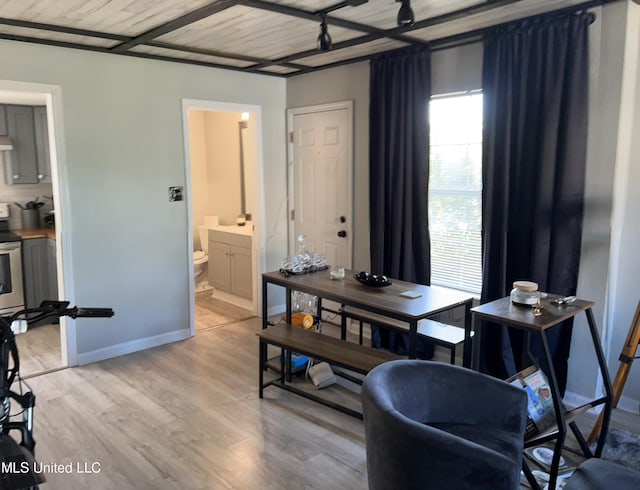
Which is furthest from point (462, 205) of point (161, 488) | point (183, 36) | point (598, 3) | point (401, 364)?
point (161, 488)

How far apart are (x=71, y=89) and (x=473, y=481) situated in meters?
3.73

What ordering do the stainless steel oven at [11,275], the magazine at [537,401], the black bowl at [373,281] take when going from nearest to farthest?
the magazine at [537,401]
the black bowl at [373,281]
the stainless steel oven at [11,275]

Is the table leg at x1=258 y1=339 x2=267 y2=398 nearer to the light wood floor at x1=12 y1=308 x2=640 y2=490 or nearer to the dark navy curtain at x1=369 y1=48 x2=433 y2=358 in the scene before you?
the light wood floor at x1=12 y1=308 x2=640 y2=490

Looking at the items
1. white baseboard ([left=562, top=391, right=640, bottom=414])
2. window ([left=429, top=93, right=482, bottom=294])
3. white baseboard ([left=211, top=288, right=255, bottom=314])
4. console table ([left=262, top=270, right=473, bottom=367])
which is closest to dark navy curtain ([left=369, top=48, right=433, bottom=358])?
window ([left=429, top=93, right=482, bottom=294])

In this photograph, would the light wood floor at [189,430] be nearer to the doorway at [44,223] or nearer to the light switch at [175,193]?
the doorway at [44,223]

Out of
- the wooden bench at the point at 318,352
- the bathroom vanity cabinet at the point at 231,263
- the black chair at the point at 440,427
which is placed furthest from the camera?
the bathroom vanity cabinet at the point at 231,263

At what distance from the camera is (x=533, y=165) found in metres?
3.36

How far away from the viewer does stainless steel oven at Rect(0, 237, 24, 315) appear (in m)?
4.88

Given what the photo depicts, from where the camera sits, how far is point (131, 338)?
4.38 metres

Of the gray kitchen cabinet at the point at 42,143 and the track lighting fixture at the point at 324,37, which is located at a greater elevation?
the track lighting fixture at the point at 324,37

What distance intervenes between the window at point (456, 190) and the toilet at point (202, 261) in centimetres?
322

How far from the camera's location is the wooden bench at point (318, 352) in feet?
10.2

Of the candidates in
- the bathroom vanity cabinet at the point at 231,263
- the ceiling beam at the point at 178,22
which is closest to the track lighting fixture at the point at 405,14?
the ceiling beam at the point at 178,22

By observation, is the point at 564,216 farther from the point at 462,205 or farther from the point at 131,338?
the point at 131,338
